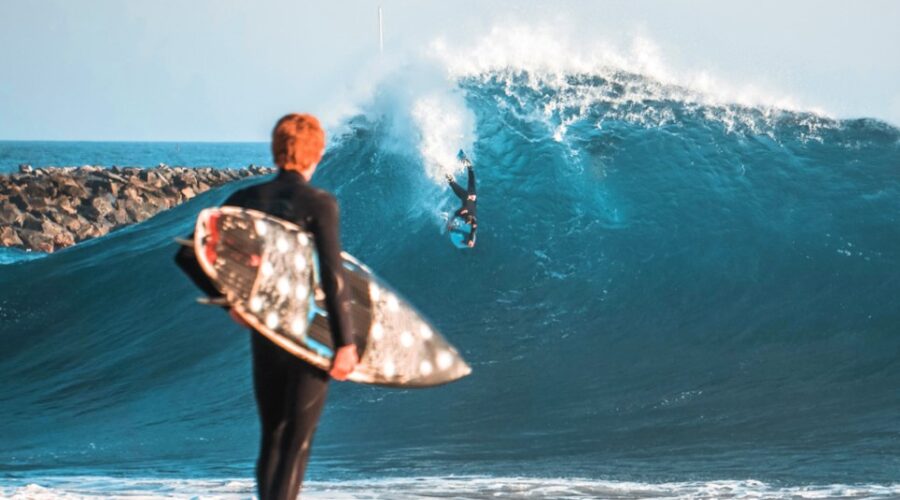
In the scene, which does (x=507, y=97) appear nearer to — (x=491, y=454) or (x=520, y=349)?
(x=520, y=349)

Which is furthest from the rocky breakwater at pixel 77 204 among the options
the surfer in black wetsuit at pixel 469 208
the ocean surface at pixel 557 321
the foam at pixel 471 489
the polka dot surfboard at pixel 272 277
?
the polka dot surfboard at pixel 272 277

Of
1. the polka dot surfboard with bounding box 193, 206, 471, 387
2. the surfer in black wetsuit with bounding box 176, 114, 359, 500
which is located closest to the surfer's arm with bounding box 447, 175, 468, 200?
the polka dot surfboard with bounding box 193, 206, 471, 387

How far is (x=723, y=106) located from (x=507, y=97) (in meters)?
2.21

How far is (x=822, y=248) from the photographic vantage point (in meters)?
10.4

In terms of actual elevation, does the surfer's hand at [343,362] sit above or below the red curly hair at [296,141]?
below

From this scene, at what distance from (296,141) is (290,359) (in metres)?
0.59

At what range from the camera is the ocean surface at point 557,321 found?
6582mm

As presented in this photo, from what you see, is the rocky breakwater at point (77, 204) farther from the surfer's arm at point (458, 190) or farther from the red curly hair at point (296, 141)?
the red curly hair at point (296, 141)

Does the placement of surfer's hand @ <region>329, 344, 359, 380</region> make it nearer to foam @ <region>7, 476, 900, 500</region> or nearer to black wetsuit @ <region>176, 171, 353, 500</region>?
black wetsuit @ <region>176, 171, 353, 500</region>

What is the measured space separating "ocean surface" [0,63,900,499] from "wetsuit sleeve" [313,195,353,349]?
2.42 meters

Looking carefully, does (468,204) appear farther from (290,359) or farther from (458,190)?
(290,359)

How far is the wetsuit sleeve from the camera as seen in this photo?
11.2ft

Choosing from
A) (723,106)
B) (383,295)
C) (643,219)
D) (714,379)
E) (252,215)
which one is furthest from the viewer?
(723,106)

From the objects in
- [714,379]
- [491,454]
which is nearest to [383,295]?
[491,454]
